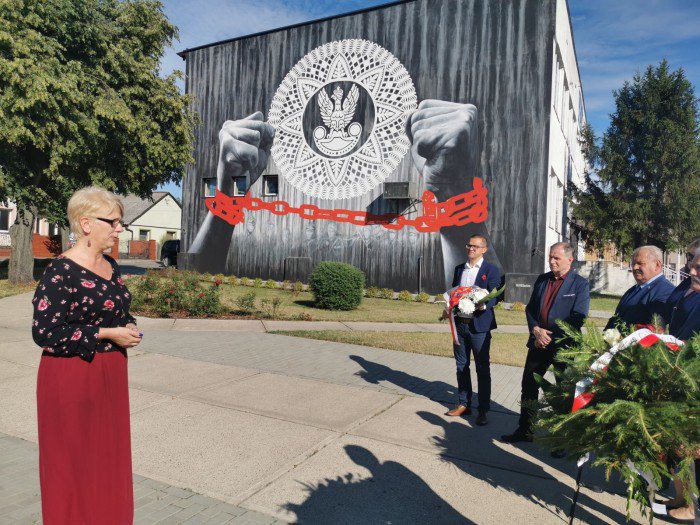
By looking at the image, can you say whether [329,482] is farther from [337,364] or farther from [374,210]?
[374,210]

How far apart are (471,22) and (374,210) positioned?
724 centimetres

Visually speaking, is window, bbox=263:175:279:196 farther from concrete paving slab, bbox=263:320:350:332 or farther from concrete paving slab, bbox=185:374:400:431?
concrete paving slab, bbox=185:374:400:431

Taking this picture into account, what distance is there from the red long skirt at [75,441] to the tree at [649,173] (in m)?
24.3

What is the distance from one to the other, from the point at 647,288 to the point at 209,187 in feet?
69.0

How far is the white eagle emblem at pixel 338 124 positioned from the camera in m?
19.4

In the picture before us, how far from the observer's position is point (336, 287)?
13.7 m

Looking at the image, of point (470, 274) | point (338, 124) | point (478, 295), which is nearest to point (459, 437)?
point (478, 295)

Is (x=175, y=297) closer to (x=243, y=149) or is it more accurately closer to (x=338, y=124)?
(x=338, y=124)

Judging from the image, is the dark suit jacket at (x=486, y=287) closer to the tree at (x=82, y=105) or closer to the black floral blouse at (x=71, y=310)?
the black floral blouse at (x=71, y=310)

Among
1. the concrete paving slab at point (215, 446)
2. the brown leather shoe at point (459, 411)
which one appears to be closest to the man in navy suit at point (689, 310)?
the brown leather shoe at point (459, 411)

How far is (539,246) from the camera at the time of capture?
16719 millimetres

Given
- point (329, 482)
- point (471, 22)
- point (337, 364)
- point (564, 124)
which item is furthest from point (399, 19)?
point (329, 482)

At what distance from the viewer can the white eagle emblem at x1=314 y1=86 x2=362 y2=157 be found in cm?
1936

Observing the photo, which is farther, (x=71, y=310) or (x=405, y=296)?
(x=405, y=296)
